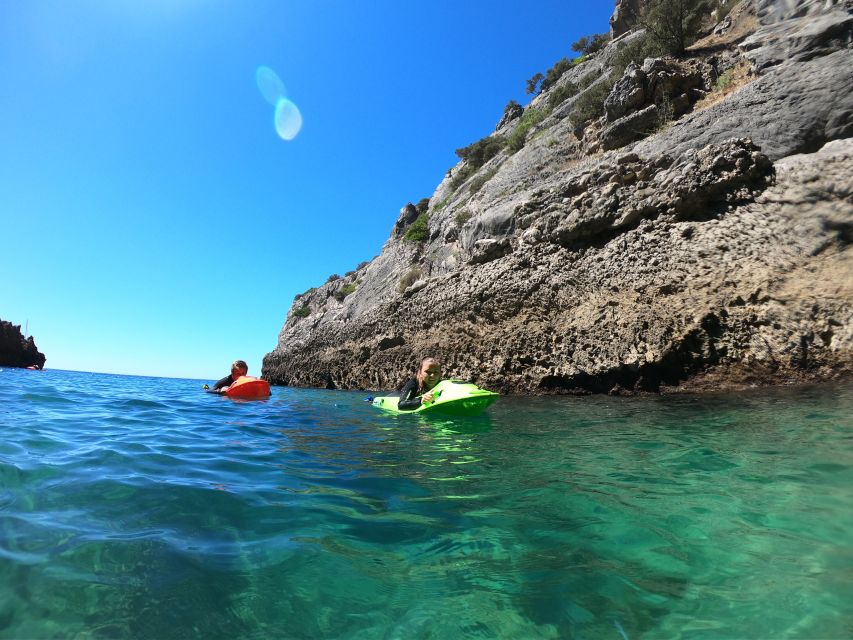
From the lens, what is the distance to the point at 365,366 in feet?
69.9

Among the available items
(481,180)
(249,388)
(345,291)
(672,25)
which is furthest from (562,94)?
(249,388)

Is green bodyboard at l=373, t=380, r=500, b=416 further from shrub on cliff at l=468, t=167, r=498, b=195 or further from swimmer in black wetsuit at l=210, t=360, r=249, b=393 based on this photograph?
shrub on cliff at l=468, t=167, r=498, b=195

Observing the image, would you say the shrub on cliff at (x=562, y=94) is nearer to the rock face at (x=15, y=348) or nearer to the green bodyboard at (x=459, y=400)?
the green bodyboard at (x=459, y=400)

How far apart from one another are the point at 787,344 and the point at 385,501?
32.5 ft

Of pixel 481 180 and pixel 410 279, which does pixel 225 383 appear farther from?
pixel 481 180

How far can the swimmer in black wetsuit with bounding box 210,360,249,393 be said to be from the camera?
1338 centimetres

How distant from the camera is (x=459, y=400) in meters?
8.14

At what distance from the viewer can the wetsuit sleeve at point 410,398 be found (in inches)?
365

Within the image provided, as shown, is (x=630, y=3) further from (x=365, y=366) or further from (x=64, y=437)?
(x=64, y=437)

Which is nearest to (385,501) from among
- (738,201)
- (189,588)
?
(189,588)

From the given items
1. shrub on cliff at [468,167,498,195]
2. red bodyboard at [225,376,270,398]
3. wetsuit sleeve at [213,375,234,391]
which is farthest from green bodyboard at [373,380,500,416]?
shrub on cliff at [468,167,498,195]

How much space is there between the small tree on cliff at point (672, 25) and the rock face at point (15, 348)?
258 feet

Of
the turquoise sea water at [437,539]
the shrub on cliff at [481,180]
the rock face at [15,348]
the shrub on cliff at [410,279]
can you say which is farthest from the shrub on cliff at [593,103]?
the rock face at [15,348]

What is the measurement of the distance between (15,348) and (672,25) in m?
81.3
